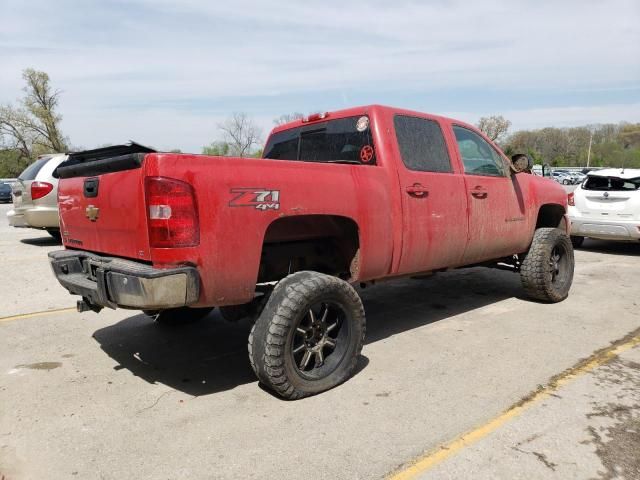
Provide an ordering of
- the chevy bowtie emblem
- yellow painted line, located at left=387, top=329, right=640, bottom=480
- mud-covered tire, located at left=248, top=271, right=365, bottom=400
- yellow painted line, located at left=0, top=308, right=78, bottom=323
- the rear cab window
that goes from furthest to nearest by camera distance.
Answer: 1. the rear cab window
2. yellow painted line, located at left=0, top=308, right=78, bottom=323
3. the chevy bowtie emblem
4. mud-covered tire, located at left=248, top=271, right=365, bottom=400
5. yellow painted line, located at left=387, top=329, right=640, bottom=480

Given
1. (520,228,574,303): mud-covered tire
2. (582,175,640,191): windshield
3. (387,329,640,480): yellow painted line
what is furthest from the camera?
(582,175,640,191): windshield

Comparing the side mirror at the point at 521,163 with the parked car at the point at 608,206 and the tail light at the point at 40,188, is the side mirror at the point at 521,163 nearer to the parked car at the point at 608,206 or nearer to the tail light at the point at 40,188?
the parked car at the point at 608,206

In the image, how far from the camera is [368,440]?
2.88 meters

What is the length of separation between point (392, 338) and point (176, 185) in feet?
8.71

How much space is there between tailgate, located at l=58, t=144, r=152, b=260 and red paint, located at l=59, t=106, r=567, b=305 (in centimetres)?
1

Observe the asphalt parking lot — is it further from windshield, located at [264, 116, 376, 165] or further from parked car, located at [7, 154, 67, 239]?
parked car, located at [7, 154, 67, 239]

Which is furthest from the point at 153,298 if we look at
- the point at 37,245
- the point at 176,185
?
the point at 37,245

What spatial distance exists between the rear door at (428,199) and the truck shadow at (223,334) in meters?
0.92

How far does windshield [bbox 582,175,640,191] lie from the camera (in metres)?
9.45

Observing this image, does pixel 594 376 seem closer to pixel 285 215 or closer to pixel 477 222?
pixel 477 222

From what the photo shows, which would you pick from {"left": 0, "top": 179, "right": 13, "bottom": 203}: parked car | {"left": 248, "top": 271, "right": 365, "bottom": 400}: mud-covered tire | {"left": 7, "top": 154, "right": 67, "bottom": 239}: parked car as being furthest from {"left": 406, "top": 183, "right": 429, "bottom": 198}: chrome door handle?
{"left": 0, "top": 179, "right": 13, "bottom": 203}: parked car

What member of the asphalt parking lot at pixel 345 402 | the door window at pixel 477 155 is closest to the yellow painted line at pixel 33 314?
the asphalt parking lot at pixel 345 402

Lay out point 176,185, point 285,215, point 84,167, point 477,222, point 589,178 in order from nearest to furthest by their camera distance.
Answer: point 176,185
point 285,215
point 84,167
point 477,222
point 589,178

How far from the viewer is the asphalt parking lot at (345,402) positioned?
8.77ft
